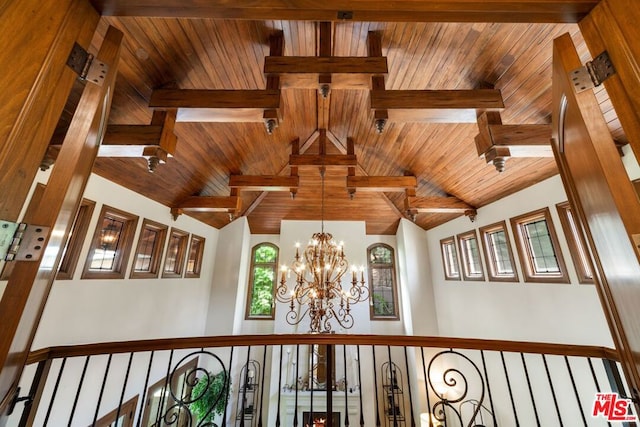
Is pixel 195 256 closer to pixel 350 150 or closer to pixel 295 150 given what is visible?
pixel 295 150

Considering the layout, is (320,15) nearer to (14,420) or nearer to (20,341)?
(20,341)

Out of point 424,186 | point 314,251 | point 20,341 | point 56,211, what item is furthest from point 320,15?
point 424,186

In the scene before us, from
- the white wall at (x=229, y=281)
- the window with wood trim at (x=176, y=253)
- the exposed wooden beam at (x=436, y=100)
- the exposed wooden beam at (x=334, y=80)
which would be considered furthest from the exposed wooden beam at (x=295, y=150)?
the exposed wooden beam at (x=436, y=100)

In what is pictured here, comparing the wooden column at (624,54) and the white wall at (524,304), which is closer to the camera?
the wooden column at (624,54)

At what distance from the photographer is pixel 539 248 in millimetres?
3922

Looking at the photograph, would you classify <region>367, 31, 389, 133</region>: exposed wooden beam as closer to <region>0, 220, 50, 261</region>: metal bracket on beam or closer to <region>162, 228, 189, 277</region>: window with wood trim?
<region>0, 220, 50, 261</region>: metal bracket on beam

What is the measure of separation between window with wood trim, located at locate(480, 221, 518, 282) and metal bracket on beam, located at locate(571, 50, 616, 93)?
4132mm

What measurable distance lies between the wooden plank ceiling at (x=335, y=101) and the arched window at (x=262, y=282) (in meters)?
1.71

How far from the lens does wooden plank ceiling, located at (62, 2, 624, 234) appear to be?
2.39 metres

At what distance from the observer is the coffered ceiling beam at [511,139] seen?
2480 millimetres

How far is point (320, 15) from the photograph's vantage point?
1182 mm

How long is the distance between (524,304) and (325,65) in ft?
15.3

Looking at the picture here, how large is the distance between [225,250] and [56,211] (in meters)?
6.19

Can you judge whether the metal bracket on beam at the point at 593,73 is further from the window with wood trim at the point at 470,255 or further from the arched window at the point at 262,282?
the arched window at the point at 262,282
